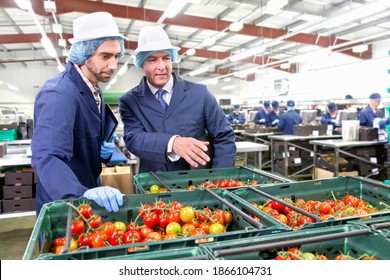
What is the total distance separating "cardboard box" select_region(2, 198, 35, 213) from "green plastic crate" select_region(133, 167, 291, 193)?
2.98 m

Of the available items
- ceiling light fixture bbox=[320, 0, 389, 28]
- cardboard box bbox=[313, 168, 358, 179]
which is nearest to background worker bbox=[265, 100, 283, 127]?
cardboard box bbox=[313, 168, 358, 179]

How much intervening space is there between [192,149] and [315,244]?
0.92 m

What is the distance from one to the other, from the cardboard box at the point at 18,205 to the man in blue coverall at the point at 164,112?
274cm

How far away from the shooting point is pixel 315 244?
1.27 meters

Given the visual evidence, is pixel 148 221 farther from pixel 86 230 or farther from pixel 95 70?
pixel 95 70

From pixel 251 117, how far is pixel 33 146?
13547 mm

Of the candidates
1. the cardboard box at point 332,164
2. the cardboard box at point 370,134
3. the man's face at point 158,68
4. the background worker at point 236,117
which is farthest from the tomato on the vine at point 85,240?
the background worker at point 236,117

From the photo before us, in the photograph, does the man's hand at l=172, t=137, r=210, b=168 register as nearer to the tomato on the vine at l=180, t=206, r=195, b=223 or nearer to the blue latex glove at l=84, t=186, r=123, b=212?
the tomato on the vine at l=180, t=206, r=195, b=223

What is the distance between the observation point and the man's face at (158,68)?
2418 millimetres

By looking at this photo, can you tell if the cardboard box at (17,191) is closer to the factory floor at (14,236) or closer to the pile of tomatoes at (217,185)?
the factory floor at (14,236)

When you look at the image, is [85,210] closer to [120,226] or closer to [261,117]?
[120,226]

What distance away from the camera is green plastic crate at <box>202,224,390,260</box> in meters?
1.10

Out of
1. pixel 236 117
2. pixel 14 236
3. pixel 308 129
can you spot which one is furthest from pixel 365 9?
pixel 236 117
